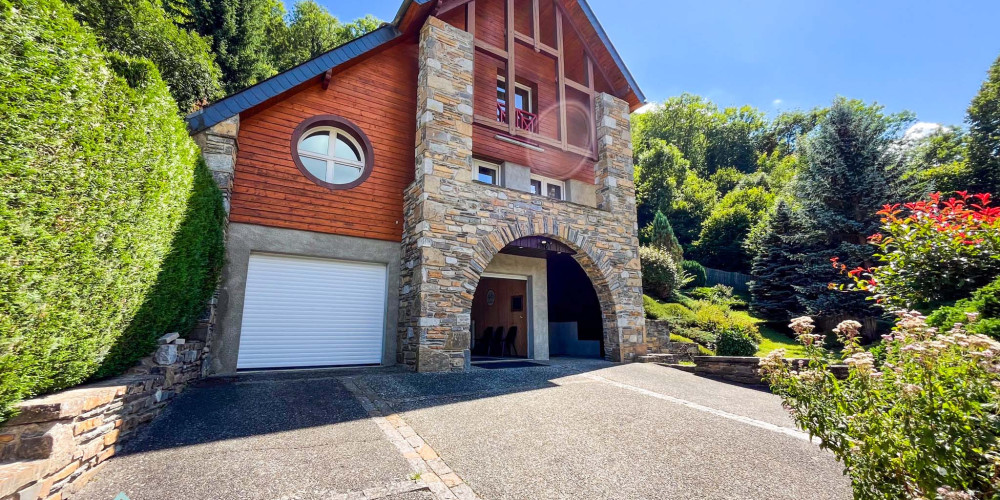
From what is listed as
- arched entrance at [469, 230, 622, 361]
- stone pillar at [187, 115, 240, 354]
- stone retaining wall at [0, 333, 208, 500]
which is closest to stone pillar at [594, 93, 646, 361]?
arched entrance at [469, 230, 622, 361]

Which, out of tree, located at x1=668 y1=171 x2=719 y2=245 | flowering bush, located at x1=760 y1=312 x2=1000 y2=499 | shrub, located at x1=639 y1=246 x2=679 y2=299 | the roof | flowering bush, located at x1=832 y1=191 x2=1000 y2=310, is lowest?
flowering bush, located at x1=760 y1=312 x2=1000 y2=499

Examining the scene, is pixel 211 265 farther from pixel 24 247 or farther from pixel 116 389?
pixel 24 247

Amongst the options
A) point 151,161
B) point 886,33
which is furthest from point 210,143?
point 886,33

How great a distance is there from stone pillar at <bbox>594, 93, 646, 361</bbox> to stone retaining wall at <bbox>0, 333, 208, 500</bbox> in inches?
320

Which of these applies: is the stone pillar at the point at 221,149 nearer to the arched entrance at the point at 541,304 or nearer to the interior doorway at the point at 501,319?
the arched entrance at the point at 541,304

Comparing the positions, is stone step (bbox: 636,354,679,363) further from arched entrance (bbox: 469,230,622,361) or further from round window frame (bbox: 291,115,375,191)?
round window frame (bbox: 291,115,375,191)

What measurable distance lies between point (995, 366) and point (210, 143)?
28.5 ft

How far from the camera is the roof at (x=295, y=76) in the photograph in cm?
641

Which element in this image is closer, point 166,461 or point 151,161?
point 166,461

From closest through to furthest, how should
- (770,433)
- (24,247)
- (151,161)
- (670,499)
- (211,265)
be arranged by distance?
(24,247)
(670,499)
(151,161)
(770,433)
(211,265)

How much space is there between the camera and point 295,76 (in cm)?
714

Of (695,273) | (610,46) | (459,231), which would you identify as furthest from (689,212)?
(459,231)

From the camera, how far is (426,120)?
24.7 feet

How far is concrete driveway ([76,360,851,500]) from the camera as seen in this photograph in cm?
273
